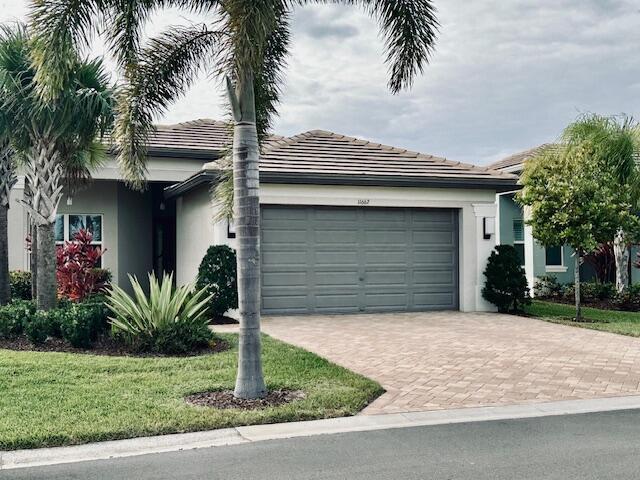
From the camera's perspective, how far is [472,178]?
15781 mm

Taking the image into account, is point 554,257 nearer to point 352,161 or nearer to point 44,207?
point 352,161

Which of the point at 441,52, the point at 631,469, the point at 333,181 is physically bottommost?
the point at 631,469

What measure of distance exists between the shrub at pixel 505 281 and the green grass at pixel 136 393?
24.0 ft

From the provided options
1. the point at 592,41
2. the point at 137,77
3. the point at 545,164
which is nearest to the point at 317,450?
the point at 137,77

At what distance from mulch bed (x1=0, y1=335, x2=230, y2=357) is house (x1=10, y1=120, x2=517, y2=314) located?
4192 millimetres

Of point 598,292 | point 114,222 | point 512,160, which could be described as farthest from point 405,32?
point 512,160

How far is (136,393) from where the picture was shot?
738 centimetres

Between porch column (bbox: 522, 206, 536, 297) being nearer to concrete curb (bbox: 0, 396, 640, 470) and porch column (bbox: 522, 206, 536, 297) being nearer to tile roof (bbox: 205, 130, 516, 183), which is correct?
tile roof (bbox: 205, 130, 516, 183)

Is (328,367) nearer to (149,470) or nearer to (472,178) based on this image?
(149,470)

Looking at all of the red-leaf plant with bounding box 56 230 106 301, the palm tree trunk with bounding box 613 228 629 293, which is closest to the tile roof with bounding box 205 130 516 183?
the red-leaf plant with bounding box 56 230 106 301

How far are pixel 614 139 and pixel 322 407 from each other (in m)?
13.5

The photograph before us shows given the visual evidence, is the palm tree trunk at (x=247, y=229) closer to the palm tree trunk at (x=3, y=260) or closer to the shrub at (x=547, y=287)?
the palm tree trunk at (x=3, y=260)

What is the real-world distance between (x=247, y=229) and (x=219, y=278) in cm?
645

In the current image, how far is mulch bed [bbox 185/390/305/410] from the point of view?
23.1ft
